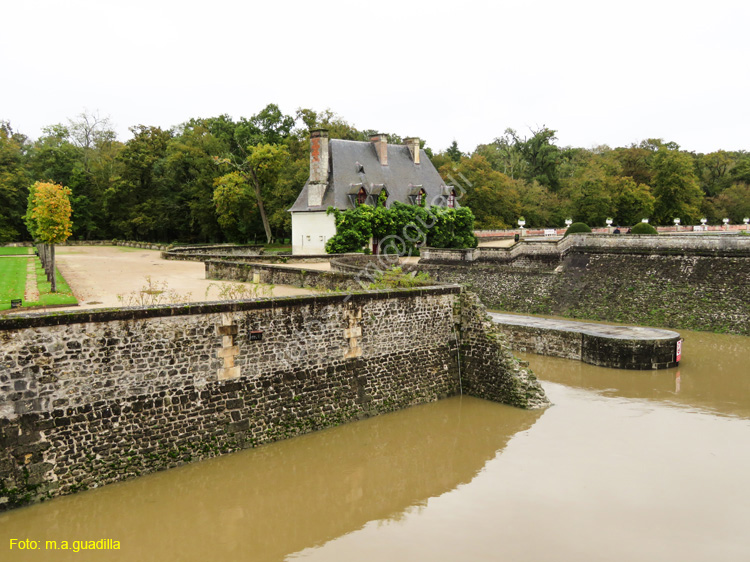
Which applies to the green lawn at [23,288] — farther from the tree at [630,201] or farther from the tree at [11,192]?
the tree at [630,201]

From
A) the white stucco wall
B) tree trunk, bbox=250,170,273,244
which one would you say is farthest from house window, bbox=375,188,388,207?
tree trunk, bbox=250,170,273,244

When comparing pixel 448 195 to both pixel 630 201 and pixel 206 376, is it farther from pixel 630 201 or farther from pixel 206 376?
pixel 206 376

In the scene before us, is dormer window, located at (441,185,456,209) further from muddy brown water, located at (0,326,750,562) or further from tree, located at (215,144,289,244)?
muddy brown water, located at (0,326,750,562)

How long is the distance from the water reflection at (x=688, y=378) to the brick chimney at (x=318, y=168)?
23.1 metres

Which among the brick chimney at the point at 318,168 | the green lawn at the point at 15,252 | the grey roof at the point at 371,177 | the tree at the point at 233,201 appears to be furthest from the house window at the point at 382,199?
the green lawn at the point at 15,252

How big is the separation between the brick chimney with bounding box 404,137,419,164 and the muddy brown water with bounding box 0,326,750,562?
33.1 metres

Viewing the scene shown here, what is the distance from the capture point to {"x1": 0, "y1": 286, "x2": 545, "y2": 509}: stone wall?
862 cm

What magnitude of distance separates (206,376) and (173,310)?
4.42 feet

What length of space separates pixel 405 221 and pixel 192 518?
29.9 metres

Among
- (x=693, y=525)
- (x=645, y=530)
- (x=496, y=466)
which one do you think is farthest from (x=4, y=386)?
(x=693, y=525)

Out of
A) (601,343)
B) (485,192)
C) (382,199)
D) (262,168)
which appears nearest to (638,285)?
(601,343)

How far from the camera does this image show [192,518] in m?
8.80

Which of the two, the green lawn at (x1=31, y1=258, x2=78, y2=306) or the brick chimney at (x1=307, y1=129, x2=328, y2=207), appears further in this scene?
the brick chimney at (x1=307, y1=129, x2=328, y2=207)

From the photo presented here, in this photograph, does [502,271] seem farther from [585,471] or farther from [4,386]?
[4,386]
